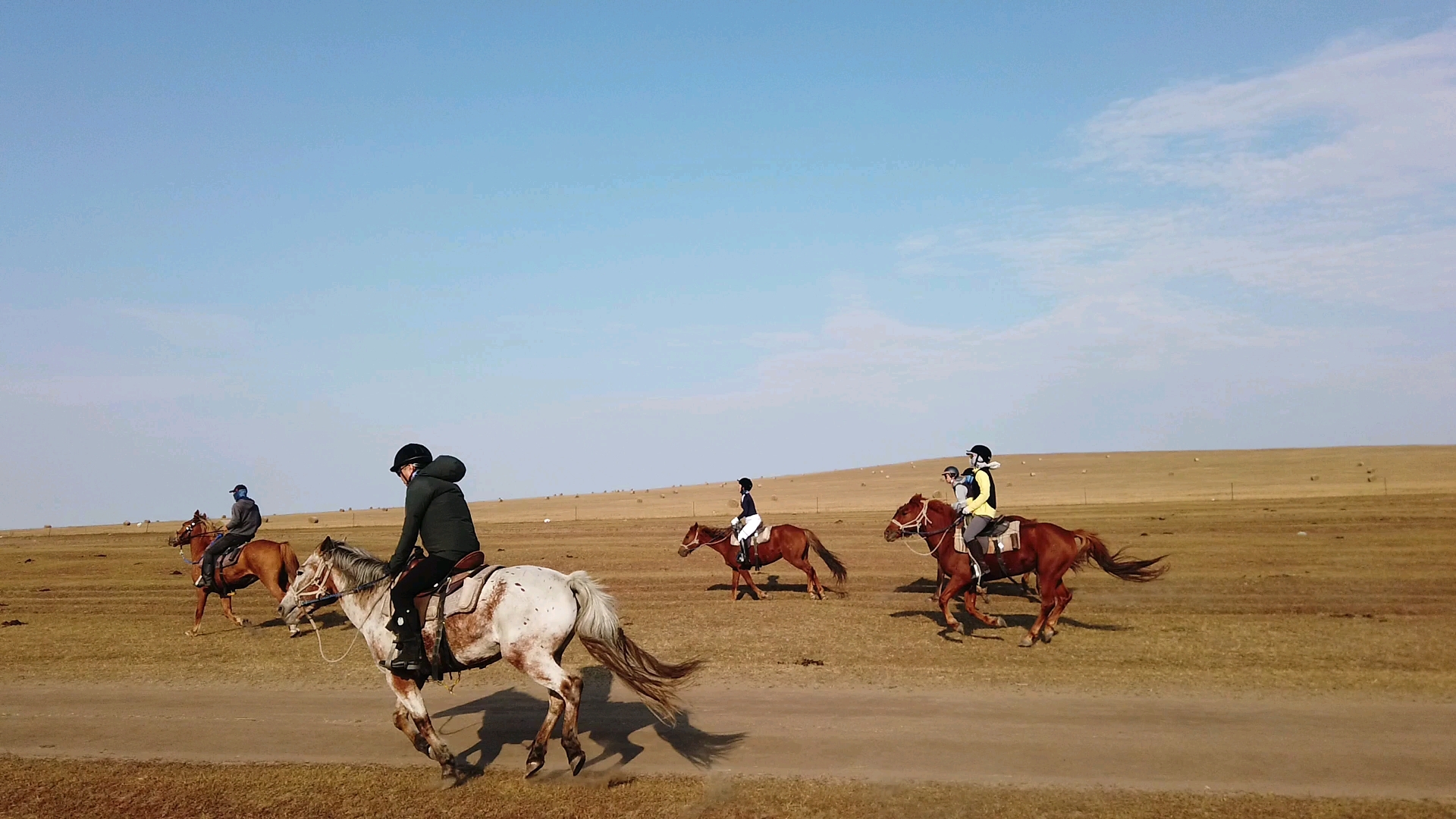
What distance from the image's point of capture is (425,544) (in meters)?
9.71

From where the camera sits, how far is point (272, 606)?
23.7 meters

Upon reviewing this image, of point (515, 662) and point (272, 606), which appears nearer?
point (515, 662)

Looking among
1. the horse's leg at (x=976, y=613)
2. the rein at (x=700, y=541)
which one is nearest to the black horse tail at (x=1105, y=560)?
the horse's leg at (x=976, y=613)

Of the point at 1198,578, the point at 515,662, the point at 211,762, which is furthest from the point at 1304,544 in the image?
the point at 211,762

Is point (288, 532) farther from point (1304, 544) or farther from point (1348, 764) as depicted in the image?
point (1348, 764)

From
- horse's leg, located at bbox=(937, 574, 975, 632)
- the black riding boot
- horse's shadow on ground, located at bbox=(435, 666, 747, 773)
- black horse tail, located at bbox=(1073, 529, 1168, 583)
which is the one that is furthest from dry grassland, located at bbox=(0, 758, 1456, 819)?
black horse tail, located at bbox=(1073, 529, 1168, 583)

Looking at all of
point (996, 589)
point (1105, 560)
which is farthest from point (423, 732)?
point (996, 589)

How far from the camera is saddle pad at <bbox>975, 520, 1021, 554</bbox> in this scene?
1705 centimetres

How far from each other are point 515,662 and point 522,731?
2298mm

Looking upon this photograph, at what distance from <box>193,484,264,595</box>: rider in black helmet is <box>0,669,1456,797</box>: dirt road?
20.6ft

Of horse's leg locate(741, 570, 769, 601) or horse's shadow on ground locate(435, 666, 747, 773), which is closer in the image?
horse's shadow on ground locate(435, 666, 747, 773)

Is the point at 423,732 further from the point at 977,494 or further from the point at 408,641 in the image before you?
the point at 977,494

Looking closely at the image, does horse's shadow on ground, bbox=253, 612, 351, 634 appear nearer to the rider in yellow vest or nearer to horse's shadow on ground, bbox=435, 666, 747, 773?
horse's shadow on ground, bbox=435, 666, 747, 773

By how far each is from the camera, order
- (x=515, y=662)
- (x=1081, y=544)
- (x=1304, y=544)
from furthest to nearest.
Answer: (x=1304, y=544) → (x=1081, y=544) → (x=515, y=662)
